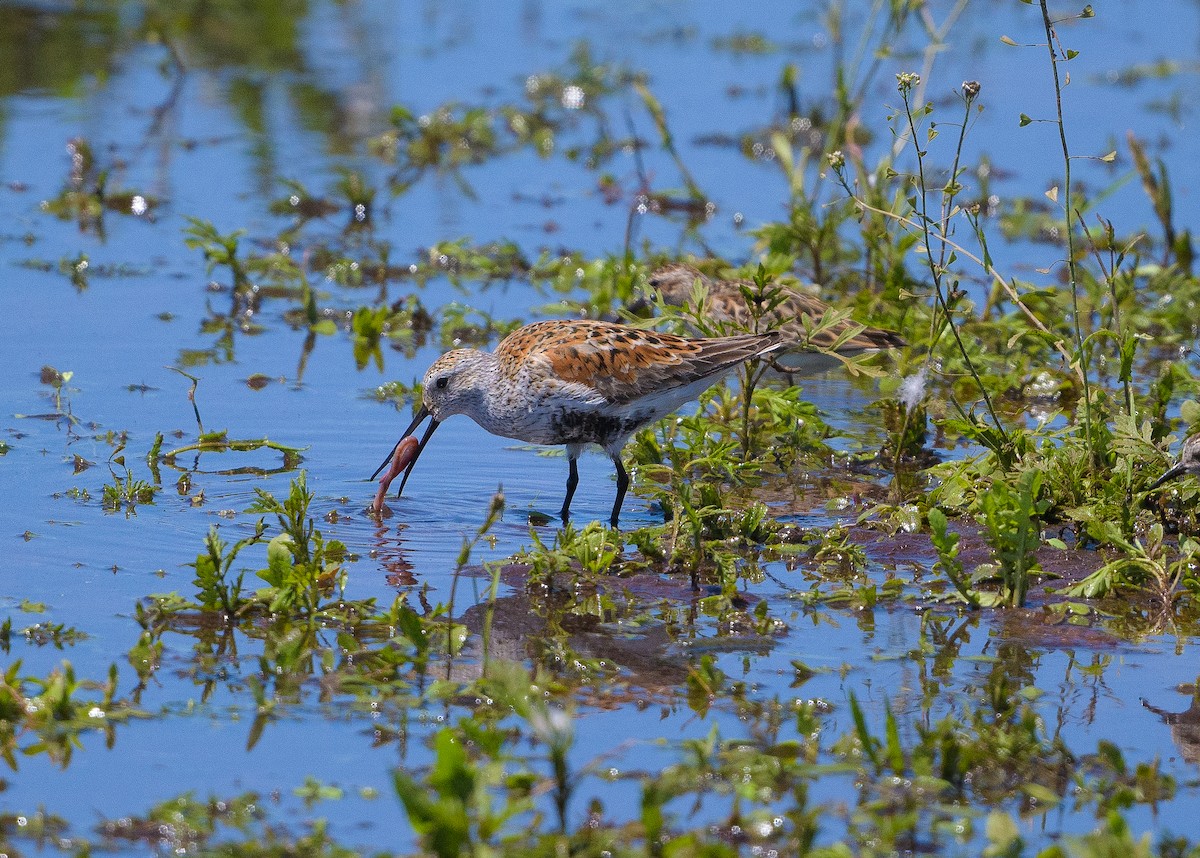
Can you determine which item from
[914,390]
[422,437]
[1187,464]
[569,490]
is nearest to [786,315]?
[914,390]

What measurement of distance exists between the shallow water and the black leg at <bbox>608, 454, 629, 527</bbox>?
0.18 m

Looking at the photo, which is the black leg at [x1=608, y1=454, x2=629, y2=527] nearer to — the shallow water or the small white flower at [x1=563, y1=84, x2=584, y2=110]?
the shallow water

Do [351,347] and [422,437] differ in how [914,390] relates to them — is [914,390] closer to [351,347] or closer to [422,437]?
[422,437]

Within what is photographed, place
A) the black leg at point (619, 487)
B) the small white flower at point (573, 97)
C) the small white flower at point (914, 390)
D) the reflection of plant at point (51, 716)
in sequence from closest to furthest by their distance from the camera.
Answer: the reflection of plant at point (51, 716) → the black leg at point (619, 487) → the small white flower at point (914, 390) → the small white flower at point (573, 97)

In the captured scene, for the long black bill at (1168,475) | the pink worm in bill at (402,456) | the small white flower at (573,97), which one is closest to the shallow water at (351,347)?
the pink worm in bill at (402,456)

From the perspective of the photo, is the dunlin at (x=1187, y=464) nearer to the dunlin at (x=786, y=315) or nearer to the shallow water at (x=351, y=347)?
the shallow water at (x=351, y=347)

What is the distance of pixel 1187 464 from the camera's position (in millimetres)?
7898

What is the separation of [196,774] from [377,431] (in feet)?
14.5

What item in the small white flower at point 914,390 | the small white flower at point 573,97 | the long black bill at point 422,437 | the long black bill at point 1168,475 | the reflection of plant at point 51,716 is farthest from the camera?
the small white flower at point 573,97

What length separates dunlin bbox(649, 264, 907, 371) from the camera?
377 inches

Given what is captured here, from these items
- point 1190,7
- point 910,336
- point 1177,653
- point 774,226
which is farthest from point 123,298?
point 1190,7

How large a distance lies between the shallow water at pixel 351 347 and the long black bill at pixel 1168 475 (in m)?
1.10

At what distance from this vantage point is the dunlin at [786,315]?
377 inches

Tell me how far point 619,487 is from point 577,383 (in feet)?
1.90
